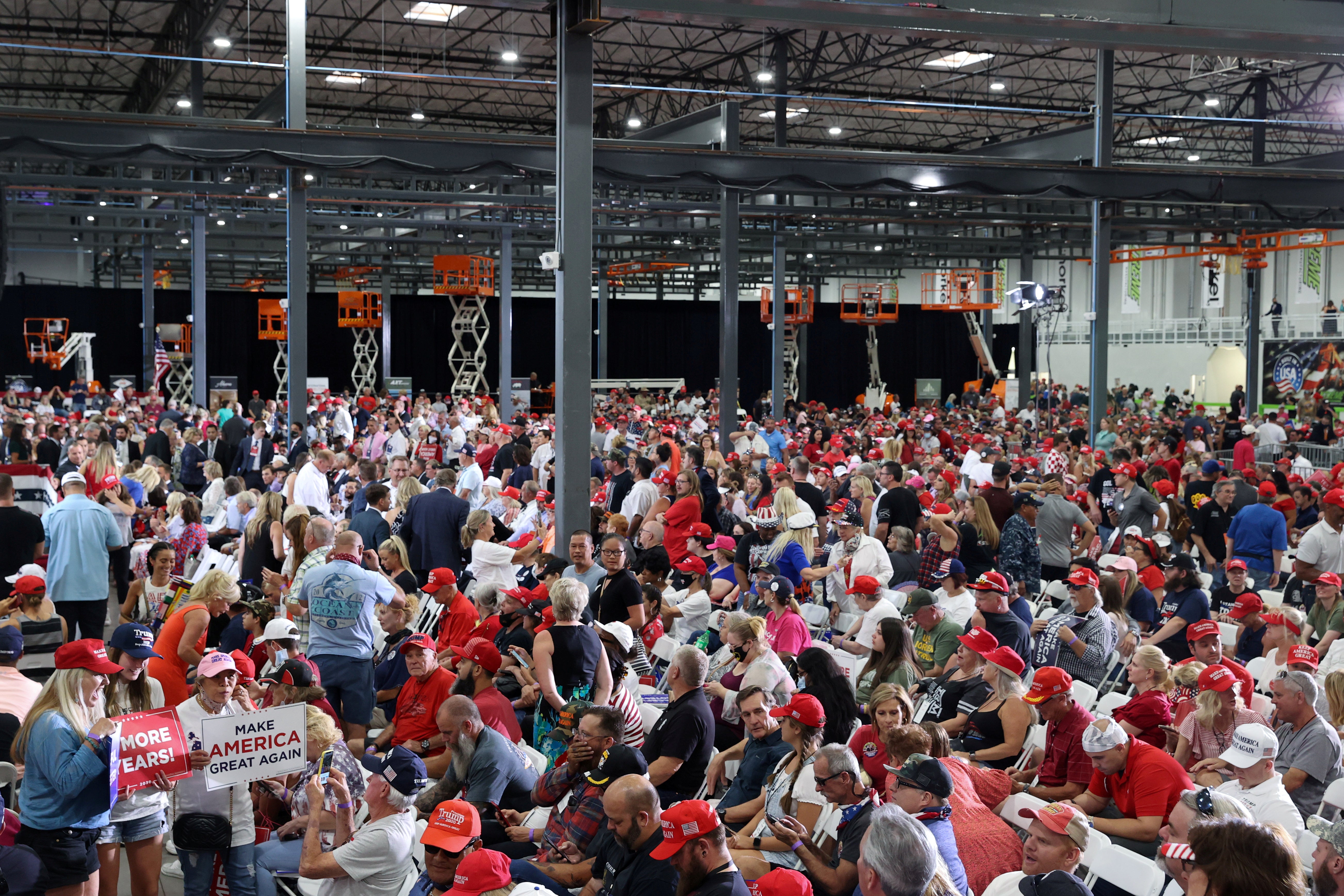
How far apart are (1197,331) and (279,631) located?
39.1 m

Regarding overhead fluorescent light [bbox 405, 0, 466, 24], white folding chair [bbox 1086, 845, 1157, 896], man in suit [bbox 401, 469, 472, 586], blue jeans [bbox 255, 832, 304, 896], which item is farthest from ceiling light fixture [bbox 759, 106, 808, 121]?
white folding chair [bbox 1086, 845, 1157, 896]

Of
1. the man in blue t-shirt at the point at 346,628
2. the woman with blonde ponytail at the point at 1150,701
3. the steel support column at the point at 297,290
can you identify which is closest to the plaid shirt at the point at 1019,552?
the woman with blonde ponytail at the point at 1150,701

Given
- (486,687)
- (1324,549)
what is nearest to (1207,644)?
(1324,549)

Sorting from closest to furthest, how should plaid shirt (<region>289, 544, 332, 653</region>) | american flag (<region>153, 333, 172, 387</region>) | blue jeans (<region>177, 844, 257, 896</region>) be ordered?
blue jeans (<region>177, 844, 257, 896</region>) < plaid shirt (<region>289, 544, 332, 653</region>) < american flag (<region>153, 333, 172, 387</region>)

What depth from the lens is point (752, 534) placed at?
8336 mm

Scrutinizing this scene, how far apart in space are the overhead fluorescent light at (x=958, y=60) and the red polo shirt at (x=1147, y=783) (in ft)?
63.7

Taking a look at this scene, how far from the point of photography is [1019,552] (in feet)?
28.4

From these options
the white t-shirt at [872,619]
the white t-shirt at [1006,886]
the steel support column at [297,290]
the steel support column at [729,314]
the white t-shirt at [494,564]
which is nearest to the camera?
the white t-shirt at [1006,886]

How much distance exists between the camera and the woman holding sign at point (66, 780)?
13.7 feet

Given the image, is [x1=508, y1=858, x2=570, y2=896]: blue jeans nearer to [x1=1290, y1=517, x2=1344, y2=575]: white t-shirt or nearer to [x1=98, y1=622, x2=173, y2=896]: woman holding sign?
[x1=98, y1=622, x2=173, y2=896]: woman holding sign

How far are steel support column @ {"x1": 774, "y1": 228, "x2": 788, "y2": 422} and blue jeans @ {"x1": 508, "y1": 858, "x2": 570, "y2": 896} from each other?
18.8 m

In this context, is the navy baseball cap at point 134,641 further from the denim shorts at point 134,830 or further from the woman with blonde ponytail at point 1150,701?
the woman with blonde ponytail at point 1150,701

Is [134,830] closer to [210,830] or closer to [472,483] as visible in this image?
[210,830]

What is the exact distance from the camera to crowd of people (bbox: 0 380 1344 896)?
13.6 feet
